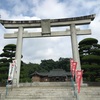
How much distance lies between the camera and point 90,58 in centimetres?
1792

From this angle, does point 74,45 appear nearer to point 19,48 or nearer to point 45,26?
point 45,26

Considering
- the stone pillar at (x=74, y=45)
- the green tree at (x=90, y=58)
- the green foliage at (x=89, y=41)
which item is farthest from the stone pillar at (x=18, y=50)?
the green foliage at (x=89, y=41)

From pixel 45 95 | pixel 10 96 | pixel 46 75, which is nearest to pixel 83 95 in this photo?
pixel 45 95

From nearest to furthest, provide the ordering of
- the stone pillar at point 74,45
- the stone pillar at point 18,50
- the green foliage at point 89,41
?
the stone pillar at point 74,45, the stone pillar at point 18,50, the green foliage at point 89,41

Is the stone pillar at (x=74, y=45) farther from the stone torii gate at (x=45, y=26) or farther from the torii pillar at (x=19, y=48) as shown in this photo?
the torii pillar at (x=19, y=48)

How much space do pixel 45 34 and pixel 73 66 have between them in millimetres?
4633

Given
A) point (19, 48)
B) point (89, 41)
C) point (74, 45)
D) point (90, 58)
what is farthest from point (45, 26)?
point (89, 41)

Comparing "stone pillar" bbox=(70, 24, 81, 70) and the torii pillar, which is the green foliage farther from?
the torii pillar

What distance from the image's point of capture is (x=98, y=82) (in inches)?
661

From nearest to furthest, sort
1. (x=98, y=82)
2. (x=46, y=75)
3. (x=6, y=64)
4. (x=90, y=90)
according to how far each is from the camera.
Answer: (x=90, y=90), (x=98, y=82), (x=6, y=64), (x=46, y=75)

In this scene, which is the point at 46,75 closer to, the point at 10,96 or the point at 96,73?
the point at 96,73

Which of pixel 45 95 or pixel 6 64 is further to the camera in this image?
pixel 6 64

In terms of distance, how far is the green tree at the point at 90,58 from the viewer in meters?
17.6

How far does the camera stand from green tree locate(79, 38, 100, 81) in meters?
17.6
